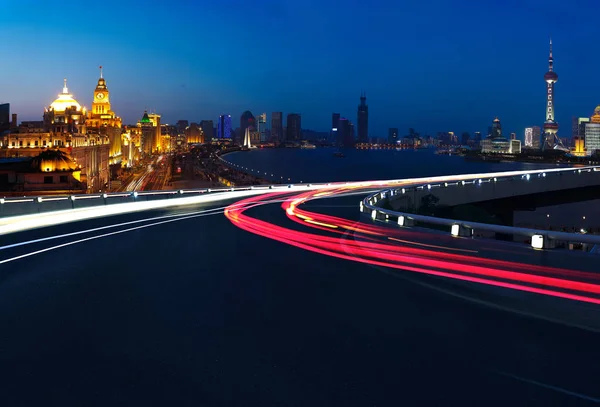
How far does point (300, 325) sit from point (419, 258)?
5276mm

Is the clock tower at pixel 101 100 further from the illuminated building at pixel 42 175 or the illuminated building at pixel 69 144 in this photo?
the illuminated building at pixel 42 175

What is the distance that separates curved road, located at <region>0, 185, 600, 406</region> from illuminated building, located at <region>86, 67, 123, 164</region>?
128474 mm

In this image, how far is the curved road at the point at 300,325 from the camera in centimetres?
500

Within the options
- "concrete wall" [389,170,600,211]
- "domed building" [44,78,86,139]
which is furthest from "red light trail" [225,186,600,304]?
"domed building" [44,78,86,139]

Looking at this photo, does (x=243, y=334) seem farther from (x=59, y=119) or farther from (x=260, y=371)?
(x=59, y=119)

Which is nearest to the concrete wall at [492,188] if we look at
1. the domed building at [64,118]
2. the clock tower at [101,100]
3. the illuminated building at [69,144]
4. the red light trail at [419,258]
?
the red light trail at [419,258]

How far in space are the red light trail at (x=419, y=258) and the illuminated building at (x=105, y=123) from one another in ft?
405

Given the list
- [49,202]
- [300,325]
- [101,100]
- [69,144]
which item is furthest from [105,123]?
[300,325]

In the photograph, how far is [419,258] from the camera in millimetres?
11711

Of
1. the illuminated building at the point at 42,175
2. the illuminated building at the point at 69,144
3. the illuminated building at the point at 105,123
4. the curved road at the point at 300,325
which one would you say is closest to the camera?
the curved road at the point at 300,325

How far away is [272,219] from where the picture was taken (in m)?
21.2

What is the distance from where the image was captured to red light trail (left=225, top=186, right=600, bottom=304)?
8.88m

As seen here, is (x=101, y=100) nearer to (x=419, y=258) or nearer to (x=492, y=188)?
(x=492, y=188)

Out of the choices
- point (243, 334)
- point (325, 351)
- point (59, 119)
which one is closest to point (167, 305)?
point (243, 334)
